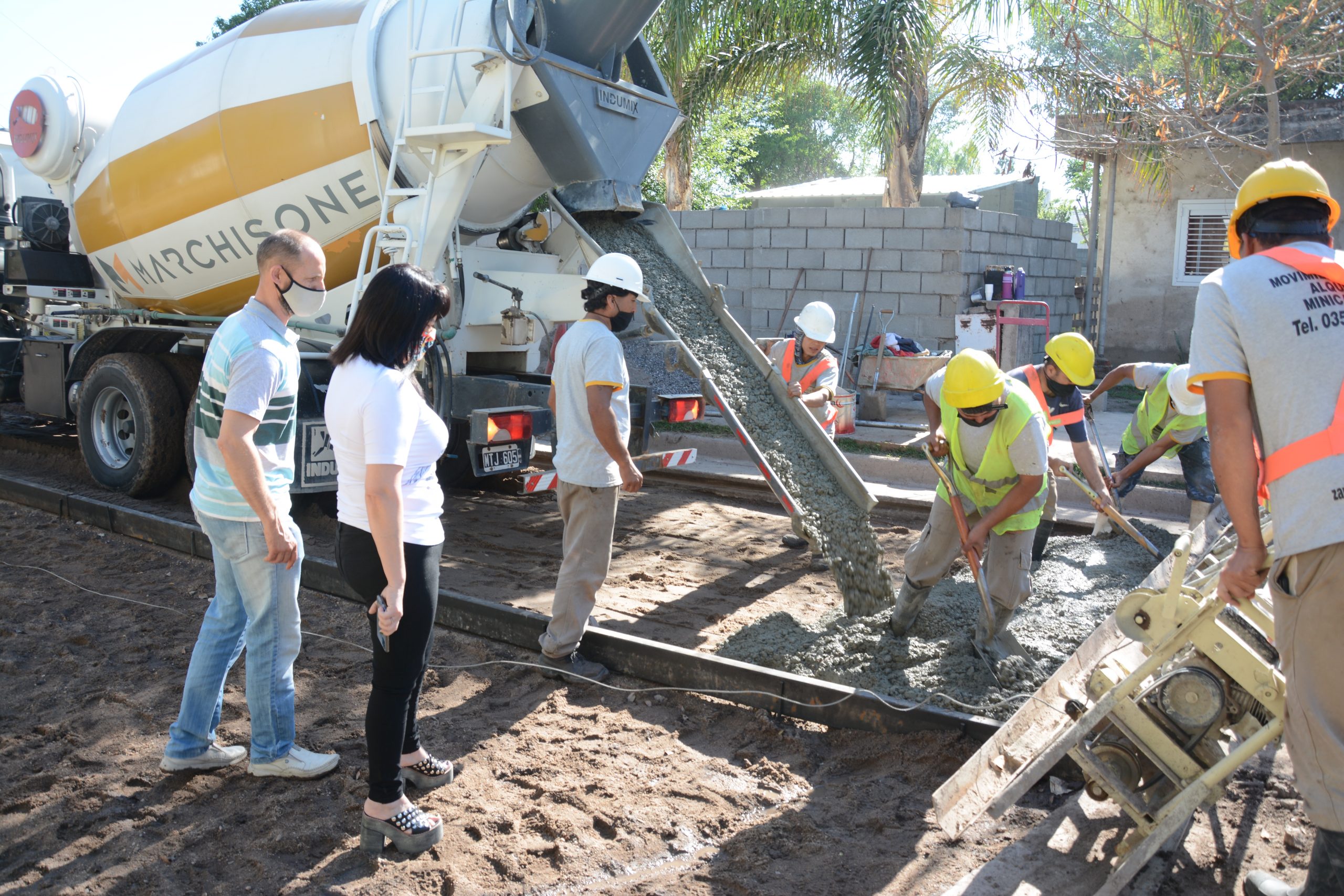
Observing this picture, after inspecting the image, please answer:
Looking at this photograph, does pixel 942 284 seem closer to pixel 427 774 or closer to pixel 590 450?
pixel 590 450

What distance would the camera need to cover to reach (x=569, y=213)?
643cm

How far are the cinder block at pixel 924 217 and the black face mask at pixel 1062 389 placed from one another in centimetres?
A: 598

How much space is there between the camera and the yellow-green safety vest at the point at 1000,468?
3941mm

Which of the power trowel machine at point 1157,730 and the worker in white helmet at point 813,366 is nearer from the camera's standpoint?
the power trowel machine at point 1157,730

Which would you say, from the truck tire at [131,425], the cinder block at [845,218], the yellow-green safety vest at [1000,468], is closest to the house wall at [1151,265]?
the cinder block at [845,218]

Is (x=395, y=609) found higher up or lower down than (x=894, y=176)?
lower down

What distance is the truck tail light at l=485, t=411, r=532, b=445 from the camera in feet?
18.8

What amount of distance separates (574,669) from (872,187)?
53.3ft

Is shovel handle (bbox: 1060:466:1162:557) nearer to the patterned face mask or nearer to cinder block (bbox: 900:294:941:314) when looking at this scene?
the patterned face mask

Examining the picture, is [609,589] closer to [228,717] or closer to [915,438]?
[228,717]

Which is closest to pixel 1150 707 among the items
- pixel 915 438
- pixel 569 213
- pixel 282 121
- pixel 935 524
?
pixel 935 524

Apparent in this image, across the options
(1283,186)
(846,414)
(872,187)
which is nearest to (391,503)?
(1283,186)

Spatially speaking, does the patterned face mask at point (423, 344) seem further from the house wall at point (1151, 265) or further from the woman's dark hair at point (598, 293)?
the house wall at point (1151, 265)

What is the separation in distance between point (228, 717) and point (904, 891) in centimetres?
260
